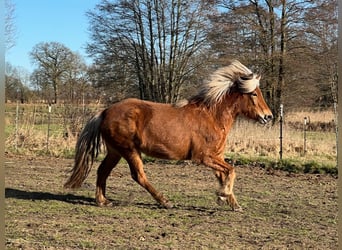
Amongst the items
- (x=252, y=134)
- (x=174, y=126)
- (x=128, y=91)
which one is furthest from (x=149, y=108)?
(x=128, y=91)

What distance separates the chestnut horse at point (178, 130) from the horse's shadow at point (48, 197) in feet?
0.80

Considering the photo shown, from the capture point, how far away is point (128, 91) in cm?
2034

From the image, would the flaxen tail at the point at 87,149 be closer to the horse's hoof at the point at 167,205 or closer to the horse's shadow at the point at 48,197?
the horse's shadow at the point at 48,197

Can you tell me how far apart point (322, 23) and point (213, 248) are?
14.2 metres

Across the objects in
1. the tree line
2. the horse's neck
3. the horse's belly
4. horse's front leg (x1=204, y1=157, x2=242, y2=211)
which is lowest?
horse's front leg (x1=204, y1=157, x2=242, y2=211)

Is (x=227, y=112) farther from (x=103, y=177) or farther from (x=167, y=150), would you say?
(x=103, y=177)

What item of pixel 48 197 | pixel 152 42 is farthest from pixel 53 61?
pixel 48 197

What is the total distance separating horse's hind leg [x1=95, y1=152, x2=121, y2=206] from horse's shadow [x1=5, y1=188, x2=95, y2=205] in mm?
199

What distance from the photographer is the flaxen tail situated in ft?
18.1

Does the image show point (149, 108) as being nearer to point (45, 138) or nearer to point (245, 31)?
point (45, 138)

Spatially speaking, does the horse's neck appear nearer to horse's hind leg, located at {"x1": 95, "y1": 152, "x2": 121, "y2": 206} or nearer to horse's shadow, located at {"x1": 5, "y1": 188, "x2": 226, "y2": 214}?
horse's shadow, located at {"x1": 5, "y1": 188, "x2": 226, "y2": 214}

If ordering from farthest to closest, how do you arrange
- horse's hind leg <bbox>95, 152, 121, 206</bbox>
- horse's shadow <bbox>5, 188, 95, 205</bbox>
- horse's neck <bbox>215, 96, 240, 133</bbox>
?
horse's shadow <bbox>5, 188, 95, 205</bbox>, horse's neck <bbox>215, 96, 240, 133</bbox>, horse's hind leg <bbox>95, 152, 121, 206</bbox>

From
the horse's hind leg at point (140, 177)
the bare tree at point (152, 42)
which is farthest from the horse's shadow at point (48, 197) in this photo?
the bare tree at point (152, 42)

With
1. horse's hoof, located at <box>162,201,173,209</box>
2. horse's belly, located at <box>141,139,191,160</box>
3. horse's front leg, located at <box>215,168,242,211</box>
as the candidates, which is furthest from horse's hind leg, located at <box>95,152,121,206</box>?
horse's front leg, located at <box>215,168,242,211</box>
